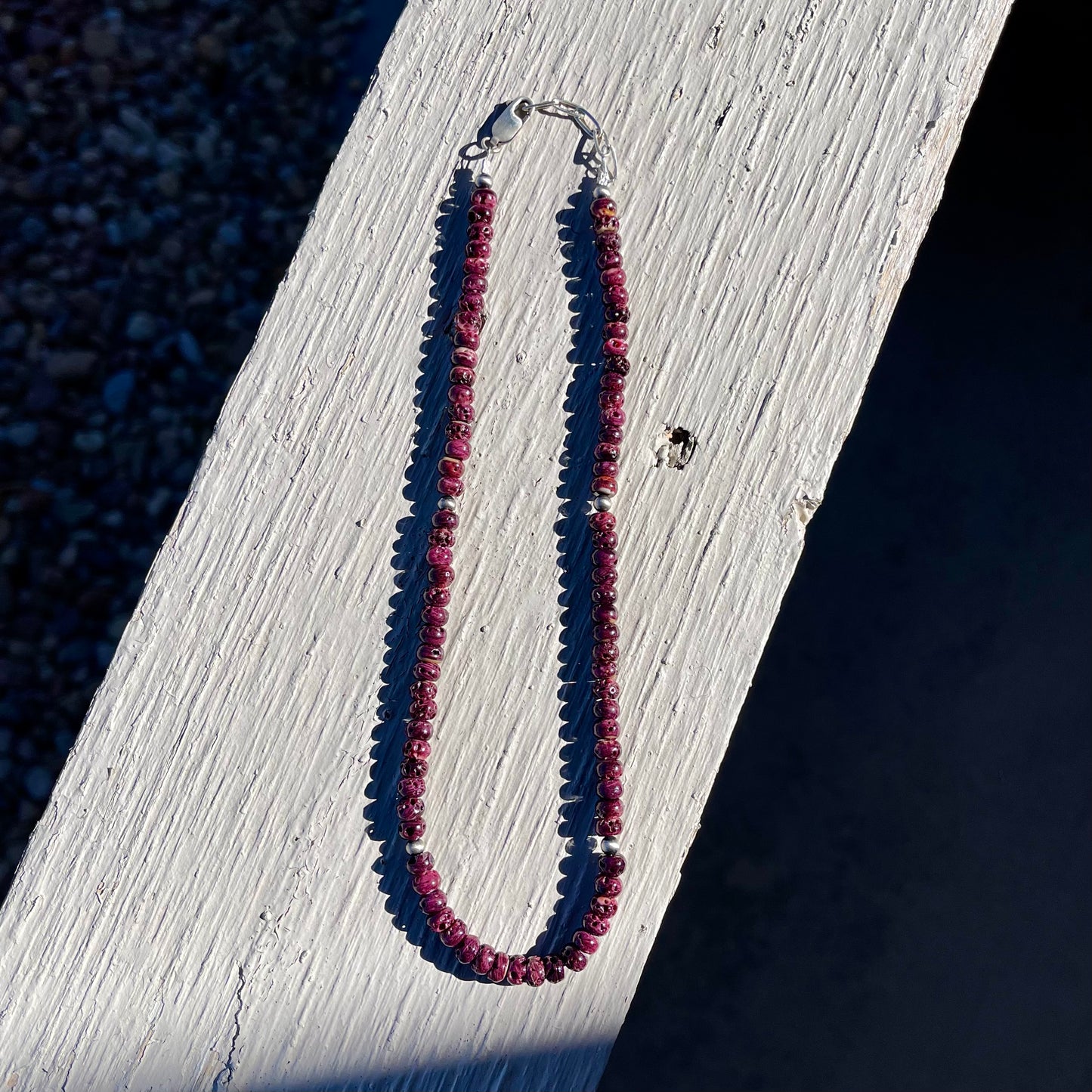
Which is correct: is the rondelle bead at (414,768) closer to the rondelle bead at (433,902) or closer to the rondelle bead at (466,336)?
the rondelle bead at (433,902)

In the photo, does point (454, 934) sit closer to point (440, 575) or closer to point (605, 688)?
point (605, 688)

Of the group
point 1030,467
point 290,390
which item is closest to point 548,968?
point 290,390

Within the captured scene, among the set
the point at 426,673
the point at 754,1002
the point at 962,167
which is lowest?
the point at 754,1002

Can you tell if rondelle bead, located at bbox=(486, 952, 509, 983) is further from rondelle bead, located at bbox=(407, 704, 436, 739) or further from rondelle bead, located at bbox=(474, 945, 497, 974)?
rondelle bead, located at bbox=(407, 704, 436, 739)

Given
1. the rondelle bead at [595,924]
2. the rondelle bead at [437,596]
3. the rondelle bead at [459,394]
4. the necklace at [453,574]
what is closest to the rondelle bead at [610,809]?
Result: the necklace at [453,574]

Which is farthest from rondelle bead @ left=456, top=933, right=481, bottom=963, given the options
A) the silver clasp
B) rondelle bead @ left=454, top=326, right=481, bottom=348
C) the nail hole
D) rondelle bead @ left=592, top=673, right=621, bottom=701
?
the silver clasp

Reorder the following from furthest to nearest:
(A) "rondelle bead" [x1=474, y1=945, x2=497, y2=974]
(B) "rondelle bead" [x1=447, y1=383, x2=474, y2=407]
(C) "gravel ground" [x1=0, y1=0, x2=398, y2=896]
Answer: (C) "gravel ground" [x1=0, y1=0, x2=398, y2=896]
(B) "rondelle bead" [x1=447, y1=383, x2=474, y2=407]
(A) "rondelle bead" [x1=474, y1=945, x2=497, y2=974]

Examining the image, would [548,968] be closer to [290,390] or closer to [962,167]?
[290,390]
